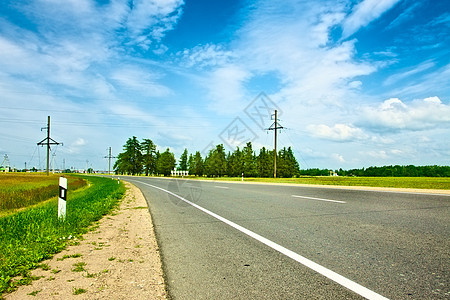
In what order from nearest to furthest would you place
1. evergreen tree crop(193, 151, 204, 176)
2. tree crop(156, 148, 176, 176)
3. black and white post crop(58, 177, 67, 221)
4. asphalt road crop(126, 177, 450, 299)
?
asphalt road crop(126, 177, 450, 299)
black and white post crop(58, 177, 67, 221)
evergreen tree crop(193, 151, 204, 176)
tree crop(156, 148, 176, 176)

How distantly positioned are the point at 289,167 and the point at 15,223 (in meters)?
83.0

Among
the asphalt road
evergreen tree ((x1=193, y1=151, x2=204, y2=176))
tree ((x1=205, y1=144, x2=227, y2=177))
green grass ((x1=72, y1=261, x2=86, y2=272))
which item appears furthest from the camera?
evergreen tree ((x1=193, y1=151, x2=204, y2=176))

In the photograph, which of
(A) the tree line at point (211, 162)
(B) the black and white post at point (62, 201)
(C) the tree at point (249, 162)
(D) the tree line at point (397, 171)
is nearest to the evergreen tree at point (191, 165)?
(A) the tree line at point (211, 162)

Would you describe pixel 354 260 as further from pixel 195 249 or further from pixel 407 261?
pixel 195 249

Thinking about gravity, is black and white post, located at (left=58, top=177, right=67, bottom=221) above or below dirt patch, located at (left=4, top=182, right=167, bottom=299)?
above

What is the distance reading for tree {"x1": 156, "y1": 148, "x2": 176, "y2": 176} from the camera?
90.7m

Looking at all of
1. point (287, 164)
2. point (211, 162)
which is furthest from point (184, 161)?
point (287, 164)

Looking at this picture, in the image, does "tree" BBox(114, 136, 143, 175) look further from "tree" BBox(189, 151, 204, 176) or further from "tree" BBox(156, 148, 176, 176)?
"tree" BBox(189, 151, 204, 176)

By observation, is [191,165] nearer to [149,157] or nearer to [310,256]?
[149,157]

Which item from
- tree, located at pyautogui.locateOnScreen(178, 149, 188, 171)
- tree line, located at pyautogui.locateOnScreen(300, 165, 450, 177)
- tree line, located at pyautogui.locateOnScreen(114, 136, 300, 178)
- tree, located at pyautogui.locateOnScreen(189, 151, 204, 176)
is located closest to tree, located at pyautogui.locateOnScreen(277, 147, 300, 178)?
tree line, located at pyautogui.locateOnScreen(114, 136, 300, 178)

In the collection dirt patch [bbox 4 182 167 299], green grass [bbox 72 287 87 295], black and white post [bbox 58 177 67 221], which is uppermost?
black and white post [bbox 58 177 67 221]

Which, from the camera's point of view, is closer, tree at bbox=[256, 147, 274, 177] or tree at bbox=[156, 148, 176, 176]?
tree at bbox=[256, 147, 274, 177]

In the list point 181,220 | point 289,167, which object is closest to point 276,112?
point 181,220

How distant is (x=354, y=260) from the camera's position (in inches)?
139
